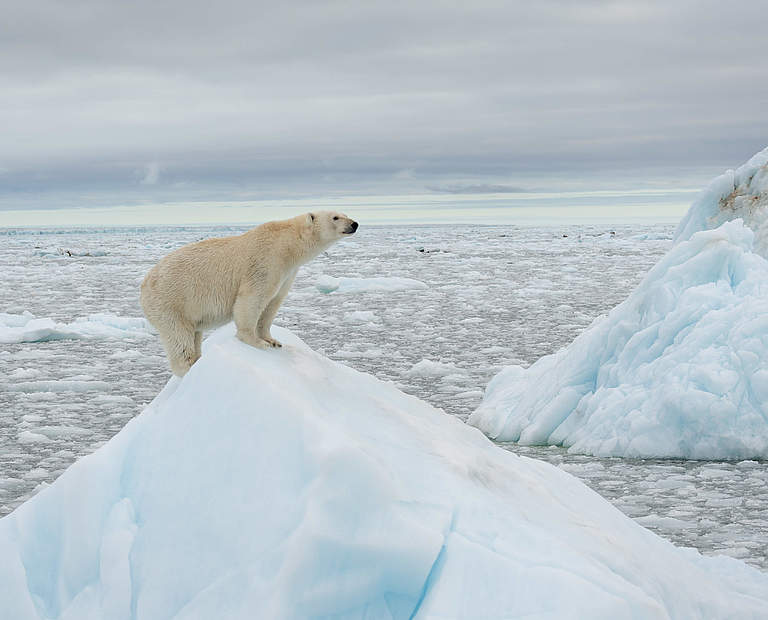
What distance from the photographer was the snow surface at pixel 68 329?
1085 cm

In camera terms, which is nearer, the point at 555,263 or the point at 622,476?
the point at 622,476

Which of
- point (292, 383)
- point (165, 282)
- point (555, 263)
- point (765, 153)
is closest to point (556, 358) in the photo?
point (765, 153)

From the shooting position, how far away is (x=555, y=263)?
23406mm

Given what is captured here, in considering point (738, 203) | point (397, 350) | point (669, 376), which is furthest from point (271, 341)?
point (397, 350)

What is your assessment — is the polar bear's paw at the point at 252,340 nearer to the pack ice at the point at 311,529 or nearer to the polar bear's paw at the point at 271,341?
the polar bear's paw at the point at 271,341

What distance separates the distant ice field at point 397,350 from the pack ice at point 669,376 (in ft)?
0.73

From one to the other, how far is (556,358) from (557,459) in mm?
1389

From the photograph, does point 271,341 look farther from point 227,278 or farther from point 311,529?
point 311,529

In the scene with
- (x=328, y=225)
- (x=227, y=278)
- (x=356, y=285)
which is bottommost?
(x=356, y=285)

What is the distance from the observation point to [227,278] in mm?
3984

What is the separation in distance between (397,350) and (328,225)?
225 inches

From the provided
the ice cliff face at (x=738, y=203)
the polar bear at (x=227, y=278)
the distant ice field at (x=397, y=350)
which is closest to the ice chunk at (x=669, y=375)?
the distant ice field at (x=397, y=350)

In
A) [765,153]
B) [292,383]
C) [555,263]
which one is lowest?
[555,263]

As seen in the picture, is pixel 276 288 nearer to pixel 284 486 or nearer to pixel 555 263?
pixel 284 486
